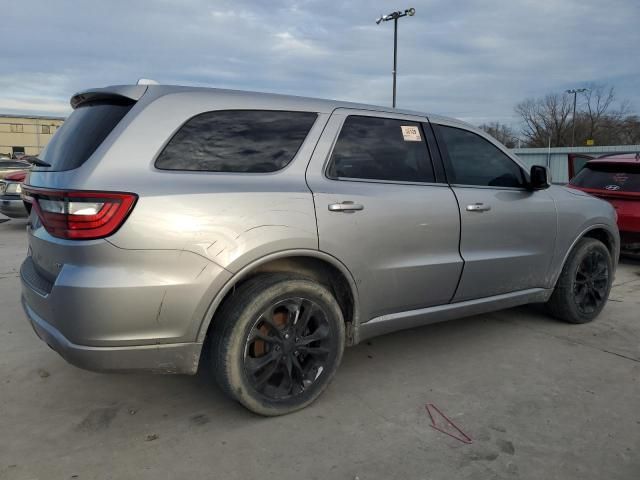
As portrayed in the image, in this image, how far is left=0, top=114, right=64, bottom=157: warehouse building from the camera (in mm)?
72000

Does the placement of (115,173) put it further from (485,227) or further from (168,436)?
→ (485,227)

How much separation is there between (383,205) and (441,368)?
50.7 inches

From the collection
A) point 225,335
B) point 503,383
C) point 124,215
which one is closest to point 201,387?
point 225,335

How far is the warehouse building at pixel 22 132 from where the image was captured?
236 feet

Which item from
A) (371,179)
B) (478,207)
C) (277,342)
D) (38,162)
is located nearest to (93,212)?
(38,162)

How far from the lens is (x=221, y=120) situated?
2.75m

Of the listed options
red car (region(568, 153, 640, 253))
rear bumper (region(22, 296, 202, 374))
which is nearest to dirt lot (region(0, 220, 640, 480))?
rear bumper (region(22, 296, 202, 374))

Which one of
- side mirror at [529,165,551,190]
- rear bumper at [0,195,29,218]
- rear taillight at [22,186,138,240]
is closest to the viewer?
rear taillight at [22,186,138,240]

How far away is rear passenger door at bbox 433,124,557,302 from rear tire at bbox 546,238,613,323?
0.34 meters

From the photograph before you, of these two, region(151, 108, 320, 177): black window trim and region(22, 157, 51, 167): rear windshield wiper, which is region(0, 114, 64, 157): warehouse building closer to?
region(22, 157, 51, 167): rear windshield wiper

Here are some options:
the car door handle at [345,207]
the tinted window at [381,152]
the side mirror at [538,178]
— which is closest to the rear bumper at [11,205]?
the tinted window at [381,152]

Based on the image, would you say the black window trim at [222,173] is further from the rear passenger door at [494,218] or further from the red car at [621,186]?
the red car at [621,186]

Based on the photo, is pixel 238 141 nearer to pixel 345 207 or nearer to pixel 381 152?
pixel 345 207

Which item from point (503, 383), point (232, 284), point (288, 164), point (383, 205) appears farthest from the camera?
point (503, 383)
